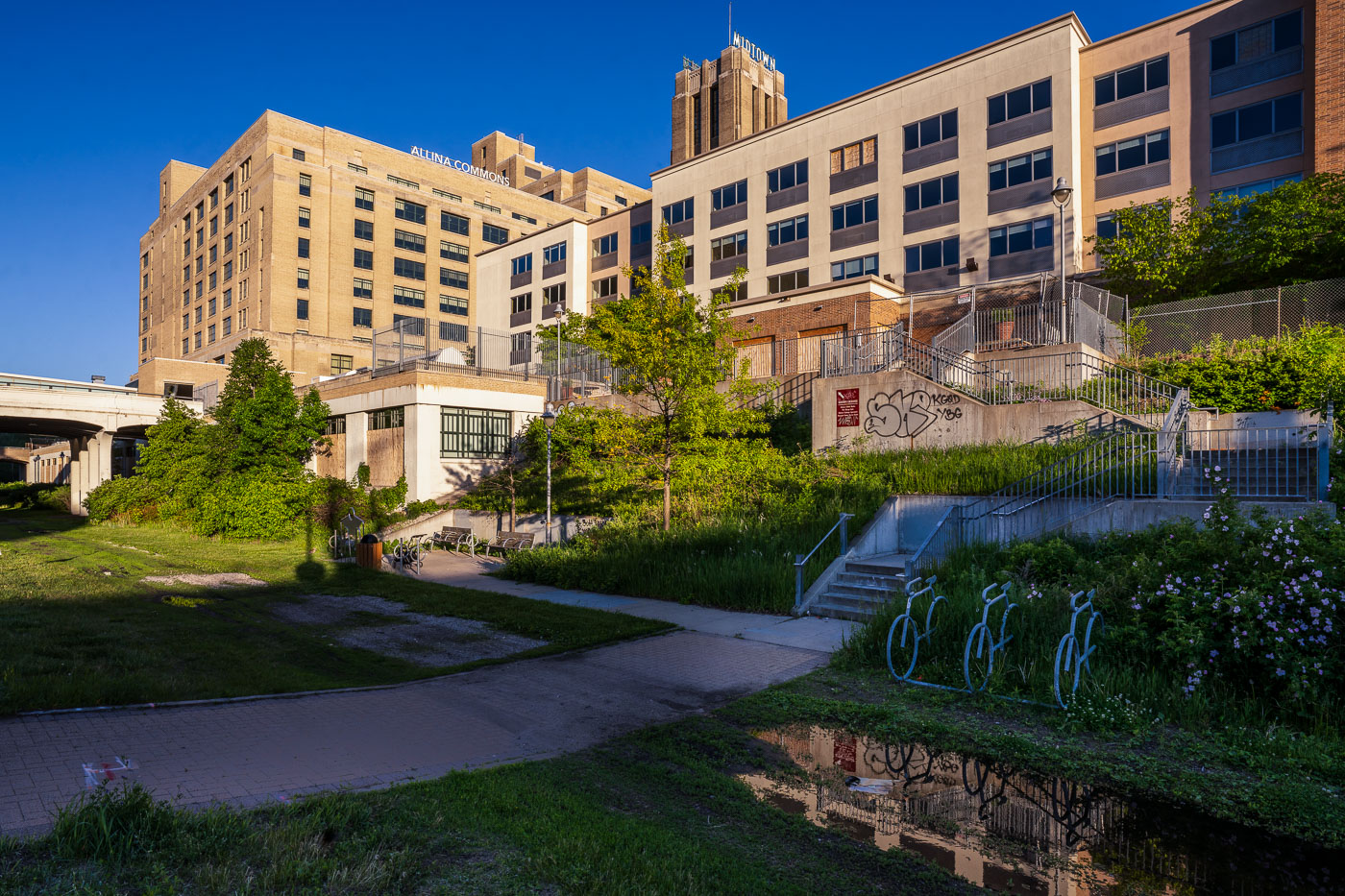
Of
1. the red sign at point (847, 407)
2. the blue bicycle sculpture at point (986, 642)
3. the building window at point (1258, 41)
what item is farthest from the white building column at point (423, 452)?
the building window at point (1258, 41)

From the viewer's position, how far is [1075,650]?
7.98 metres

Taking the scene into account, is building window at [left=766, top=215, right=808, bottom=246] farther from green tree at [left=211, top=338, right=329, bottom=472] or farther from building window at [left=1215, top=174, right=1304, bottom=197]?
green tree at [left=211, top=338, right=329, bottom=472]

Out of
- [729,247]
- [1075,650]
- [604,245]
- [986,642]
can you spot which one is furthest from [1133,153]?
[604,245]

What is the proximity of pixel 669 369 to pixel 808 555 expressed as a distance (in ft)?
17.5

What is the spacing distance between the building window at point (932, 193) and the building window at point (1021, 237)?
3.02 m

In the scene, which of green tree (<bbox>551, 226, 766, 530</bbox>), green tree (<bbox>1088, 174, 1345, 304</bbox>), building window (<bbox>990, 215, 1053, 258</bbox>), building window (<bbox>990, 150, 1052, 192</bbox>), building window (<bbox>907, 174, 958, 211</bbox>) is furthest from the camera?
building window (<bbox>907, 174, 958, 211</bbox>)

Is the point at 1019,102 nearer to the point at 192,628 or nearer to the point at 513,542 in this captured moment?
the point at 513,542

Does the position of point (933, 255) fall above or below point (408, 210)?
below

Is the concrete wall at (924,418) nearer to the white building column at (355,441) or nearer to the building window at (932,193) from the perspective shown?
the white building column at (355,441)

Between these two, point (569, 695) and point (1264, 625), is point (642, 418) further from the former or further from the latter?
point (1264, 625)

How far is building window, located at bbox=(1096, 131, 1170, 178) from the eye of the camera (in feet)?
105

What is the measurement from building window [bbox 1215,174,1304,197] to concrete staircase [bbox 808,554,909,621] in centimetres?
2639

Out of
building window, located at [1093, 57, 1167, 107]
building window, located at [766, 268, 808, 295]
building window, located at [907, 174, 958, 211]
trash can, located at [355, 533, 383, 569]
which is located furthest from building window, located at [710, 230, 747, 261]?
trash can, located at [355, 533, 383, 569]

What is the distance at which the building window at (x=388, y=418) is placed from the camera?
27.8m
